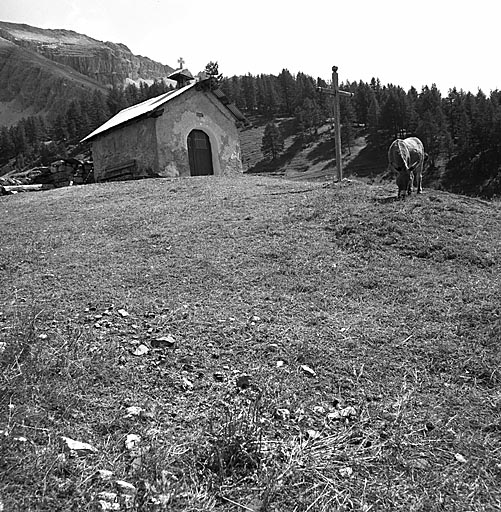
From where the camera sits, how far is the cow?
10953 millimetres

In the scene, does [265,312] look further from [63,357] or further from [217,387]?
[63,357]

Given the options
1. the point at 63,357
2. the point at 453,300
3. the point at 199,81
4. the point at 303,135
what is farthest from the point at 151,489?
the point at 303,135

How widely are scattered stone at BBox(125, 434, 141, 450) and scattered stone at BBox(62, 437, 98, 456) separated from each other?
0.20 meters

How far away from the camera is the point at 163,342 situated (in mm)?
4406

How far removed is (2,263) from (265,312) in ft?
14.2

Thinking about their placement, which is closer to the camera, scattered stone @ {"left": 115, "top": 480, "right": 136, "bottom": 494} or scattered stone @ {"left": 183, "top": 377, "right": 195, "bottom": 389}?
scattered stone @ {"left": 115, "top": 480, "right": 136, "bottom": 494}

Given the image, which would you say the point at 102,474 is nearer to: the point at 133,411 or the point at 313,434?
the point at 133,411

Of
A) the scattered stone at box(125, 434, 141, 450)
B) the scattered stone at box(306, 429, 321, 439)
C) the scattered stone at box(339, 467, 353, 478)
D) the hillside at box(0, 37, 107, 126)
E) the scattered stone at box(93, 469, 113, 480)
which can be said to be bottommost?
the scattered stone at box(339, 467, 353, 478)

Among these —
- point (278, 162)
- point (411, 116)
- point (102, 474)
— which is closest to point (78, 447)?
point (102, 474)

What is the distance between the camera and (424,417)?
343 cm

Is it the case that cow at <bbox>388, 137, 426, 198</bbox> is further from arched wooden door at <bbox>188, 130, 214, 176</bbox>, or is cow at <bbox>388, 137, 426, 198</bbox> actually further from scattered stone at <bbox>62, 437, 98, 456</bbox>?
arched wooden door at <bbox>188, 130, 214, 176</bbox>

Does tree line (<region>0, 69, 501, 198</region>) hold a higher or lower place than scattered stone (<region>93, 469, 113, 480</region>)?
higher

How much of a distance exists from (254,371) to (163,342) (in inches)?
37.8

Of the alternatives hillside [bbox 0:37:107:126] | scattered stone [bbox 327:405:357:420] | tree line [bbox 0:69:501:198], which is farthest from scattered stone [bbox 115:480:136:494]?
hillside [bbox 0:37:107:126]
